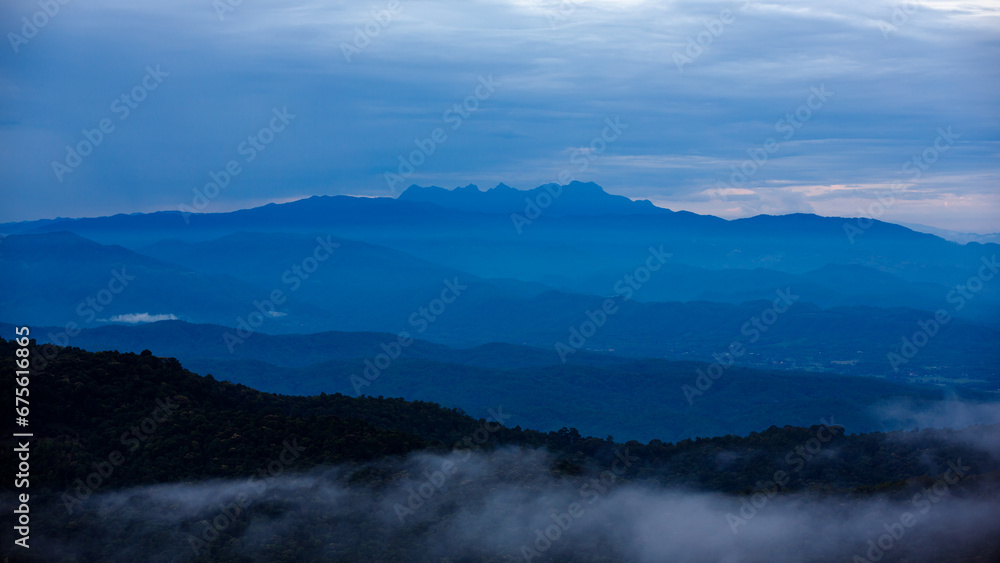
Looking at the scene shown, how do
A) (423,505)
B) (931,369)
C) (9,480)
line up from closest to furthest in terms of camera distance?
(9,480), (423,505), (931,369)

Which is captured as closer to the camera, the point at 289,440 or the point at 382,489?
the point at 382,489

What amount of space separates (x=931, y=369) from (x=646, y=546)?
648ft

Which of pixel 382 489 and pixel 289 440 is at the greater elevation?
pixel 289 440

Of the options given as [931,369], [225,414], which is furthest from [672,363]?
[225,414]

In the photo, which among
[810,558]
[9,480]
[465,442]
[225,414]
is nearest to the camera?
[810,558]

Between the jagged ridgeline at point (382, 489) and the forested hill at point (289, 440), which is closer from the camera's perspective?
the jagged ridgeline at point (382, 489)

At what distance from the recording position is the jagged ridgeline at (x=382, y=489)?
2538 centimetres

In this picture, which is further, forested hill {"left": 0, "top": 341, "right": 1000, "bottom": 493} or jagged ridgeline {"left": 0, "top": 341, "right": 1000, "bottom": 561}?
forested hill {"left": 0, "top": 341, "right": 1000, "bottom": 493}

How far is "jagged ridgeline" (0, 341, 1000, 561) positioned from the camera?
25.4 meters

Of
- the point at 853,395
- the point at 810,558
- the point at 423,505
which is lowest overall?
the point at 853,395

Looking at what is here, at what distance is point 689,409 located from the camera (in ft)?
454

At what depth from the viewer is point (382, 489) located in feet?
98.5

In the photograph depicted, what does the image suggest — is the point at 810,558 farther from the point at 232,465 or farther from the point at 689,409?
the point at 689,409

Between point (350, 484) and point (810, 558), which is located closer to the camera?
point (810, 558)
